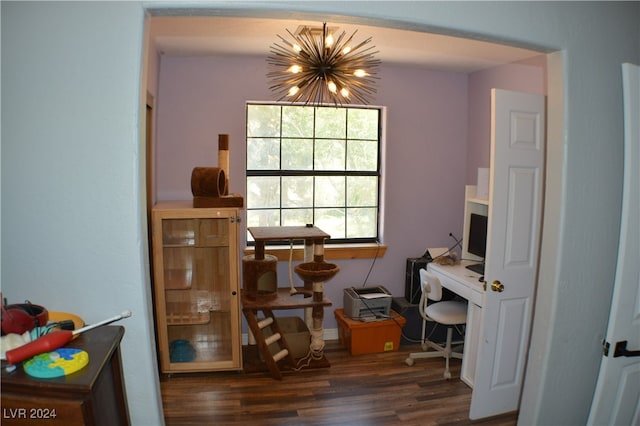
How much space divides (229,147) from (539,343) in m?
2.96

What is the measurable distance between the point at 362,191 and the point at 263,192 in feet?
3.28

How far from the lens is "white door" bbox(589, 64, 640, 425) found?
187 cm

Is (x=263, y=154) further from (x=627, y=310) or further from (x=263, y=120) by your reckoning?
(x=627, y=310)

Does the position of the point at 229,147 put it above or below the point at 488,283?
above

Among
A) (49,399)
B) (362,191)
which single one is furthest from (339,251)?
(49,399)

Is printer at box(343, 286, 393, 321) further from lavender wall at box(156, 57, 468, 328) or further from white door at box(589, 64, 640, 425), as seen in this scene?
white door at box(589, 64, 640, 425)

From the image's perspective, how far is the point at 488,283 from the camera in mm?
2771

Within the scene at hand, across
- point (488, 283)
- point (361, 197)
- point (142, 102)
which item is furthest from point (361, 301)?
point (142, 102)

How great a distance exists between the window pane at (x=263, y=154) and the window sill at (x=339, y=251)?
2.55 feet

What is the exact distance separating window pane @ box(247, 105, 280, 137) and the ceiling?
0.48 m

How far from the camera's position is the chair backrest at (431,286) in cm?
362

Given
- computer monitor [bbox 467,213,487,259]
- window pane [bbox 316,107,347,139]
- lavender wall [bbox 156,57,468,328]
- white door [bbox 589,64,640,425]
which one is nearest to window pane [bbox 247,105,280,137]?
lavender wall [bbox 156,57,468,328]

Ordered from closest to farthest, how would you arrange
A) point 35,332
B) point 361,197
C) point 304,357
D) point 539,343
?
point 35,332 < point 539,343 < point 304,357 < point 361,197

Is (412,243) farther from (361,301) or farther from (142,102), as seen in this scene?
(142,102)
